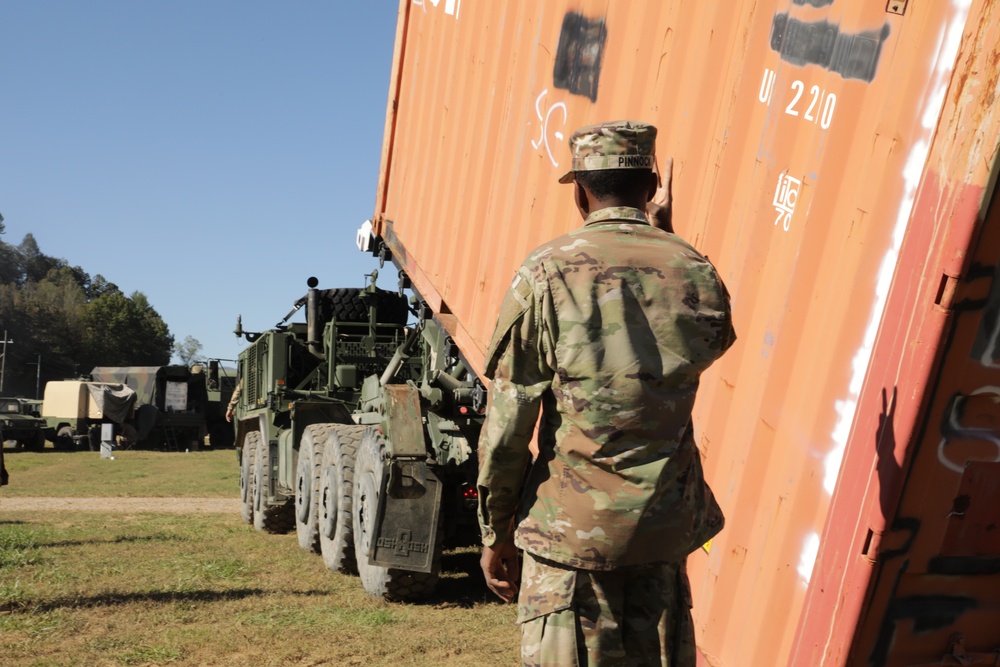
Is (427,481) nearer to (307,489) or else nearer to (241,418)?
(307,489)

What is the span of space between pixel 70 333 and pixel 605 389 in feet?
243

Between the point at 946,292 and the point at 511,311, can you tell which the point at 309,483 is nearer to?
the point at 511,311

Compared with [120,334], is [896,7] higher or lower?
higher

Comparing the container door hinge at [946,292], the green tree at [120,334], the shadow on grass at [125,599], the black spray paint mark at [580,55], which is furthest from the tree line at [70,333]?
the container door hinge at [946,292]

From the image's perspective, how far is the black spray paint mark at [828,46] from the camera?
10.5 ft

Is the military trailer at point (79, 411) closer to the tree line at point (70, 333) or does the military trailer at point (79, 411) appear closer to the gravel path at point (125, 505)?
the gravel path at point (125, 505)

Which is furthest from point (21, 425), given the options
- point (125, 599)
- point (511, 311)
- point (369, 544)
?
point (511, 311)

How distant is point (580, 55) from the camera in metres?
5.11

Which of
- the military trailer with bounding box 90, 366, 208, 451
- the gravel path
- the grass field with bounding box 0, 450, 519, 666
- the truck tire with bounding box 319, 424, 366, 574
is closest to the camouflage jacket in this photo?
the grass field with bounding box 0, 450, 519, 666

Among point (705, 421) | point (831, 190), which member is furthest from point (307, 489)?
point (831, 190)

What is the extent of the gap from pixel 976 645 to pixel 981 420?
680mm

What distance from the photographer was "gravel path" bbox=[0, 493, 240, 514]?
48.0 ft

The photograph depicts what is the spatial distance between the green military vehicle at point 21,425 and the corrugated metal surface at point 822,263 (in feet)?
87.3

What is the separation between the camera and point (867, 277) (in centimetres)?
304
